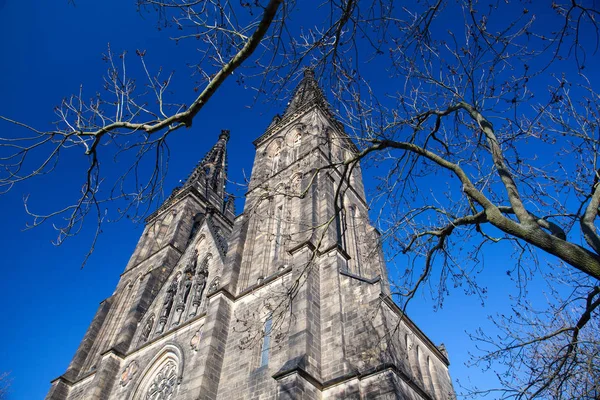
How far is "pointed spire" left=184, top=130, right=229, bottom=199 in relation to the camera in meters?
29.0

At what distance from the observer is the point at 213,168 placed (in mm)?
32719

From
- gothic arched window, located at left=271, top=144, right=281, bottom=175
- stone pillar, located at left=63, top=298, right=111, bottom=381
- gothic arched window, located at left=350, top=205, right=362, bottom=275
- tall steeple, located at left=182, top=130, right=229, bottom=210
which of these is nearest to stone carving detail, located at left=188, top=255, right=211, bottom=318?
gothic arched window, located at left=271, top=144, right=281, bottom=175

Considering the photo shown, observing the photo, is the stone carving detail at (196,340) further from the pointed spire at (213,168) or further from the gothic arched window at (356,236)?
the pointed spire at (213,168)

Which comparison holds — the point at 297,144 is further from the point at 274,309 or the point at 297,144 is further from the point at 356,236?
the point at 274,309

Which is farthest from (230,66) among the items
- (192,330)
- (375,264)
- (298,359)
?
(375,264)

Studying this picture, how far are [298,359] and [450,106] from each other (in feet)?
19.1

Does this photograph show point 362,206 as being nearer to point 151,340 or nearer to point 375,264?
point 375,264

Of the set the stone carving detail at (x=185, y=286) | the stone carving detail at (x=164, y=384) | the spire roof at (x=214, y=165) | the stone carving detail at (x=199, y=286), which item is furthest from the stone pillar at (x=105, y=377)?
the spire roof at (x=214, y=165)

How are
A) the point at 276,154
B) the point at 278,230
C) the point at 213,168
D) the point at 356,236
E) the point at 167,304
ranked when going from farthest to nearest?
the point at 213,168 → the point at 276,154 → the point at 167,304 → the point at 356,236 → the point at 278,230

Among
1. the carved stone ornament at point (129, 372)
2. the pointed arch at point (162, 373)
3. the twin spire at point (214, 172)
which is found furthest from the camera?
the twin spire at point (214, 172)

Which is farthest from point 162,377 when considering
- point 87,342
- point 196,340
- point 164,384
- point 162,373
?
point 87,342

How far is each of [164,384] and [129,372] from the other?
8.04ft

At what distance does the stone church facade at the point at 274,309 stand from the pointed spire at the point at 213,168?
4341 mm

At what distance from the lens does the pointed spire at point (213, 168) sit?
29.0m
